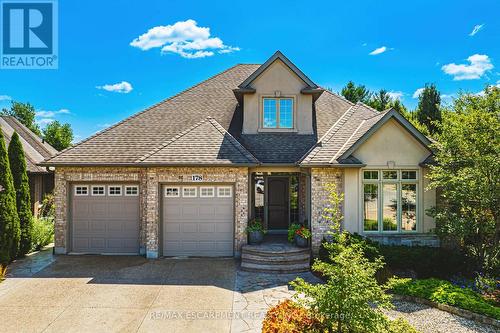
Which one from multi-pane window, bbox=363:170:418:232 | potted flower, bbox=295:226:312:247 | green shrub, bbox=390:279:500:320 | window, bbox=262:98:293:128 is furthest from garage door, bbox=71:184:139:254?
green shrub, bbox=390:279:500:320

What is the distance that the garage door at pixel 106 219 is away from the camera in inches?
427

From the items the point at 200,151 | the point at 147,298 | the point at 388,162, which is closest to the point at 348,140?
the point at 388,162

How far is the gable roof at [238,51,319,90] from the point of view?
40.3 feet

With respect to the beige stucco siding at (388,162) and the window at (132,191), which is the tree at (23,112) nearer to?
the window at (132,191)

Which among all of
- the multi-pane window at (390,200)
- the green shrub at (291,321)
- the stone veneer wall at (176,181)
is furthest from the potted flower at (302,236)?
the green shrub at (291,321)

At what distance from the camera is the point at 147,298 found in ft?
23.2

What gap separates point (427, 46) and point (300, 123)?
329 inches

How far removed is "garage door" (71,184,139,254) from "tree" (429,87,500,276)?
34.7 feet

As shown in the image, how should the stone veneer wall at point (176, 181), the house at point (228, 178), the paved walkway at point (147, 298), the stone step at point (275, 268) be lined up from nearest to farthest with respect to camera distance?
the paved walkway at point (147, 298) → the stone step at point (275, 268) → the house at point (228, 178) → the stone veneer wall at point (176, 181)

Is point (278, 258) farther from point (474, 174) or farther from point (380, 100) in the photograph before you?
point (380, 100)

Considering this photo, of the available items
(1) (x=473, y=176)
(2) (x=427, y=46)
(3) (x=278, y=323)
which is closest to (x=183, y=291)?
(3) (x=278, y=323)

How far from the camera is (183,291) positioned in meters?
7.50

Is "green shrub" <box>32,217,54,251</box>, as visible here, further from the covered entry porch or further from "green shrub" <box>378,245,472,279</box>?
"green shrub" <box>378,245,472,279</box>

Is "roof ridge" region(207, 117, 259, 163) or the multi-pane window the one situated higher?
"roof ridge" region(207, 117, 259, 163)
